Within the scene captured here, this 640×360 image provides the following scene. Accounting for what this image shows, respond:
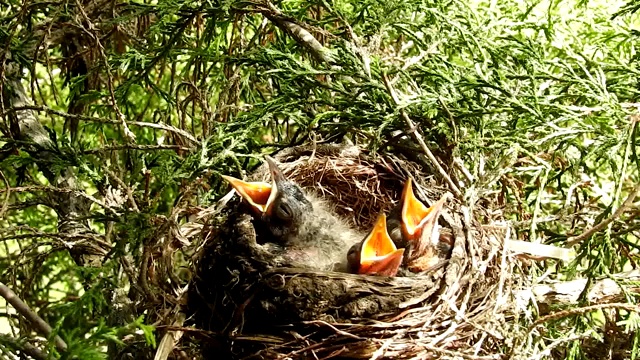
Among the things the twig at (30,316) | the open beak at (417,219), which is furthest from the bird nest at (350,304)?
the twig at (30,316)

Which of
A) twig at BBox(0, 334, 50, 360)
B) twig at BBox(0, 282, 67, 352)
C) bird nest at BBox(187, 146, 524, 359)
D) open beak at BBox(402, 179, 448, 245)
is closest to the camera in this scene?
twig at BBox(0, 334, 50, 360)

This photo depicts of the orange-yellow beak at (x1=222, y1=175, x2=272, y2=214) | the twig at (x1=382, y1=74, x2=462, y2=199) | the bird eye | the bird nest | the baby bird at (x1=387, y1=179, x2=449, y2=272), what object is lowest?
the bird nest

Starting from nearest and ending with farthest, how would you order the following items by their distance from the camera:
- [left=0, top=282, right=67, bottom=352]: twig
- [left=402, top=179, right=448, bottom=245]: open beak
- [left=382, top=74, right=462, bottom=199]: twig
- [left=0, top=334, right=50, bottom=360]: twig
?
[left=0, top=334, right=50, bottom=360]: twig < [left=0, top=282, right=67, bottom=352]: twig < [left=382, top=74, right=462, bottom=199]: twig < [left=402, top=179, right=448, bottom=245]: open beak

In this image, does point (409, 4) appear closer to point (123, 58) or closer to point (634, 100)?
point (634, 100)

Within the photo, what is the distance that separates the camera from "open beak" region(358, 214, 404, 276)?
1.49 metres

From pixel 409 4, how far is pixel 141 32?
0.80 m

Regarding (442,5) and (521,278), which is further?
(442,5)

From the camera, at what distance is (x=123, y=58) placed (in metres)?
1.56

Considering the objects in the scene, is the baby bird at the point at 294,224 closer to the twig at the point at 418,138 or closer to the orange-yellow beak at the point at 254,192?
the orange-yellow beak at the point at 254,192

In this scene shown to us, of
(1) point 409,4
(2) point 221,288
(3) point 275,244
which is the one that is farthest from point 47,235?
(1) point 409,4

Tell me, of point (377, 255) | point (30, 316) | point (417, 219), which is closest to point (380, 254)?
point (377, 255)

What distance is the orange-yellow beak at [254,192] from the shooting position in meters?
1.55

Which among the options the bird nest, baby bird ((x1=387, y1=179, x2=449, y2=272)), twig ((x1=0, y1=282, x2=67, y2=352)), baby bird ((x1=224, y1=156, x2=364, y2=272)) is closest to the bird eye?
baby bird ((x1=224, y1=156, x2=364, y2=272))

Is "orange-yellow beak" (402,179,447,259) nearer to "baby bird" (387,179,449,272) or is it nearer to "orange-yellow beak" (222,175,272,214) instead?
"baby bird" (387,179,449,272)
